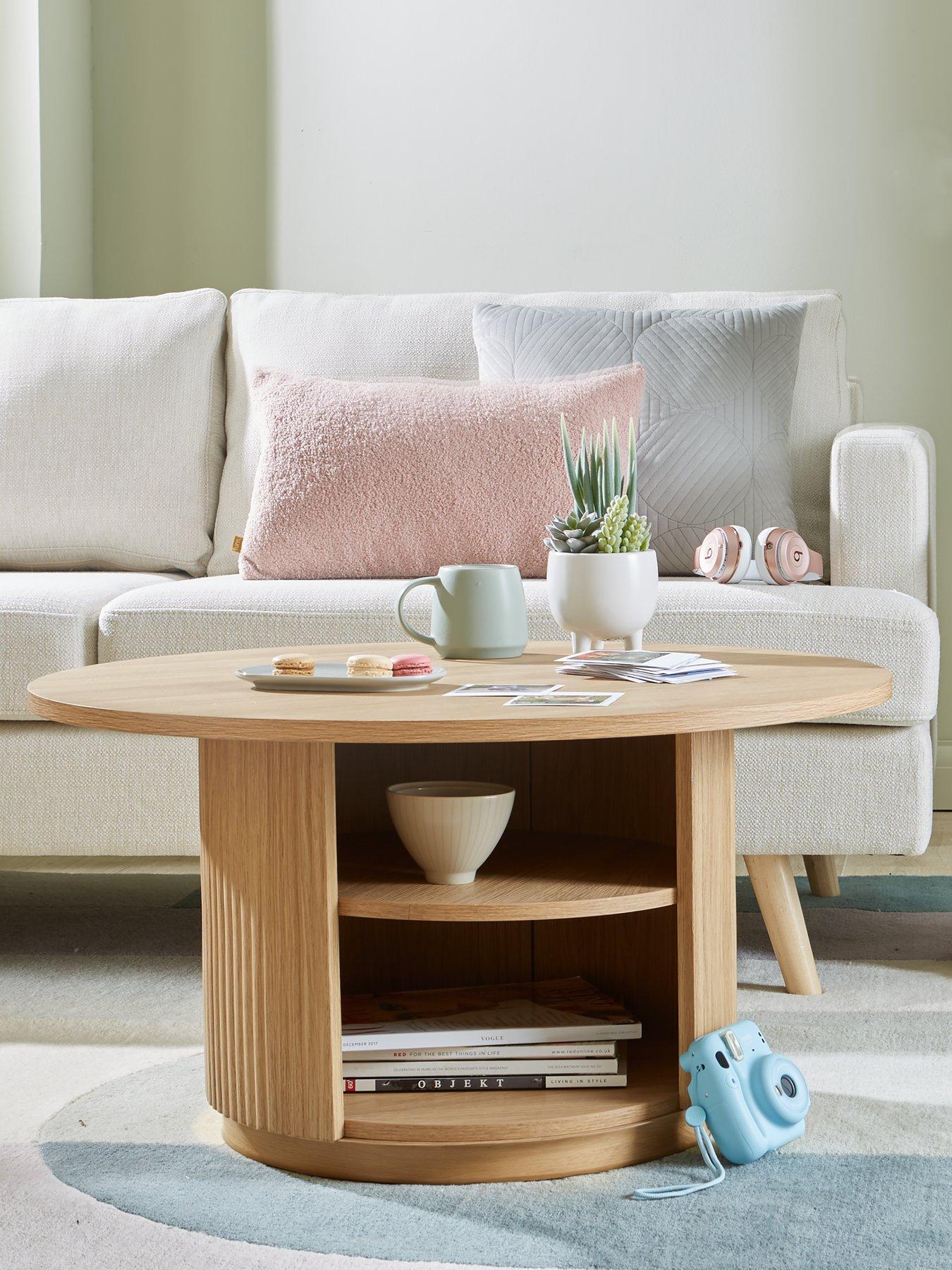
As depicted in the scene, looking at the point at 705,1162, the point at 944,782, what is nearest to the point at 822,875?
the point at 944,782

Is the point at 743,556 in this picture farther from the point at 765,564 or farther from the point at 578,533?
the point at 578,533

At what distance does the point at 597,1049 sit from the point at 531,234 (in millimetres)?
2045

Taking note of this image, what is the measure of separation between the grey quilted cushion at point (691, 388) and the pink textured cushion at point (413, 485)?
135mm

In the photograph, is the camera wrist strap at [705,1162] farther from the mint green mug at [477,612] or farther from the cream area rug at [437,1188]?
the mint green mug at [477,612]

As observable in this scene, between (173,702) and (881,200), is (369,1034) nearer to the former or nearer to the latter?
(173,702)

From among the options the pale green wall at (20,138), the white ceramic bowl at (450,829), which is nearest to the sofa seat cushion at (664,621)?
the white ceramic bowl at (450,829)

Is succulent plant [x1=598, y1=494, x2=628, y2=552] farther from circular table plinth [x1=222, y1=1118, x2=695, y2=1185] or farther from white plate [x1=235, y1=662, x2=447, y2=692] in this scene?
circular table plinth [x1=222, y1=1118, x2=695, y2=1185]

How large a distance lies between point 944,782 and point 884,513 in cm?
103

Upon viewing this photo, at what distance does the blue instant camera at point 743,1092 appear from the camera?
3.88ft

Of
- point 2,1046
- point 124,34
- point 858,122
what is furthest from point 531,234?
point 2,1046

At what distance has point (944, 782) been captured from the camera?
9.45 feet

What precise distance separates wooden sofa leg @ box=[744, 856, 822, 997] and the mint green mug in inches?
19.4

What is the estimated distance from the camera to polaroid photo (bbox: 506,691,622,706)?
3.68ft

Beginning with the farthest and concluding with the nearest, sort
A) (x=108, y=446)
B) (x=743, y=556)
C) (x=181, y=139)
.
A: (x=181, y=139), (x=108, y=446), (x=743, y=556)
